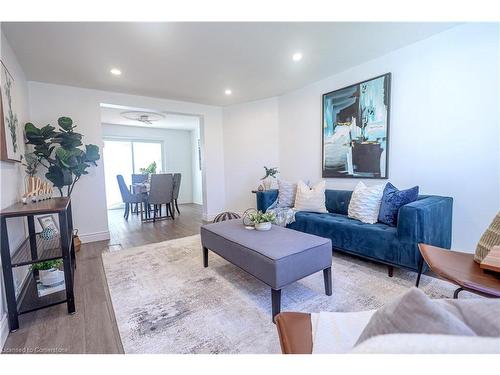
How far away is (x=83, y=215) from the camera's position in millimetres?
3615

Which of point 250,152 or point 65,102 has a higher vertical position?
point 65,102

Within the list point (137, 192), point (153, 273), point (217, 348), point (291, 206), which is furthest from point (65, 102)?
point (217, 348)

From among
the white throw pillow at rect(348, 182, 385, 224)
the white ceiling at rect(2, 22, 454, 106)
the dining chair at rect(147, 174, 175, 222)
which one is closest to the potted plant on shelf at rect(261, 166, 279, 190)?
the white ceiling at rect(2, 22, 454, 106)

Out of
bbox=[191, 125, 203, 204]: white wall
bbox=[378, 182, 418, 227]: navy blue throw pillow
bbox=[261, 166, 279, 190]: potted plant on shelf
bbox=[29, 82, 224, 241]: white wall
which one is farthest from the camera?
bbox=[191, 125, 203, 204]: white wall

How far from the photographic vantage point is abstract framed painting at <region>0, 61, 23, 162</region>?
185 cm

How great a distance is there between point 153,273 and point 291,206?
209 cm

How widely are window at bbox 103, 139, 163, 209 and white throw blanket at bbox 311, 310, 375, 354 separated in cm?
699

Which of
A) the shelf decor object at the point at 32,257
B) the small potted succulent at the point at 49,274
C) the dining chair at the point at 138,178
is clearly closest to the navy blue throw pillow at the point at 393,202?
the shelf decor object at the point at 32,257

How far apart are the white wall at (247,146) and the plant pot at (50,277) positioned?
11.0ft

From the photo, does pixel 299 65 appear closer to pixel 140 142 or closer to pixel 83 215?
pixel 83 215

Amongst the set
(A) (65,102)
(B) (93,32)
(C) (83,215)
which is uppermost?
(B) (93,32)

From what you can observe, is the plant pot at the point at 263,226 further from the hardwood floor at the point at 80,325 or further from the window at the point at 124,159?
the window at the point at 124,159

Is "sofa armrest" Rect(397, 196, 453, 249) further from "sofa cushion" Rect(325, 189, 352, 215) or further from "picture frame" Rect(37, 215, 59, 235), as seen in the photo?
"picture frame" Rect(37, 215, 59, 235)

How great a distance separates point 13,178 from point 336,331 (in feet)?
9.54
